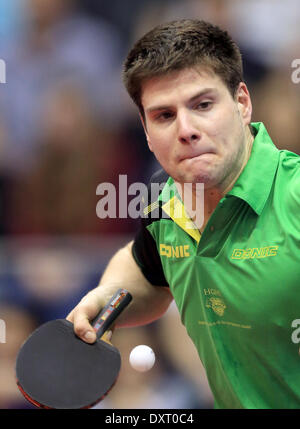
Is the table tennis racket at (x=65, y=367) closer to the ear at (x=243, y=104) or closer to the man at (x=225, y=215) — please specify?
the man at (x=225, y=215)

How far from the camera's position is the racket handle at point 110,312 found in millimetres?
2262

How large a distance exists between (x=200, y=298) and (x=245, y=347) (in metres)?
0.26

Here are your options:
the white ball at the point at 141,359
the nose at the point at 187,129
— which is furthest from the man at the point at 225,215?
the white ball at the point at 141,359

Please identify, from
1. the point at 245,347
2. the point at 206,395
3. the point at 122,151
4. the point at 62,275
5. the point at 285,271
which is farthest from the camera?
the point at 122,151

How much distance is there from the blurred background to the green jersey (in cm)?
179

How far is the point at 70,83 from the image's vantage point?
4.91 metres

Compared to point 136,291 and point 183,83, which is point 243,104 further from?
point 136,291

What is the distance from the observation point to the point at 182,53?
2.25 metres

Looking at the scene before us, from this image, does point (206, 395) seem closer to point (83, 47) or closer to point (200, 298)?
point (200, 298)

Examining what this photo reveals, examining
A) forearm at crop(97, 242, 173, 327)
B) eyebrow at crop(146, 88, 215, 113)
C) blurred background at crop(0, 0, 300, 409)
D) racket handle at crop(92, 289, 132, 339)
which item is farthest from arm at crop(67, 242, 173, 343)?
blurred background at crop(0, 0, 300, 409)

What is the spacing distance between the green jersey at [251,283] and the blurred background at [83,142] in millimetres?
1789

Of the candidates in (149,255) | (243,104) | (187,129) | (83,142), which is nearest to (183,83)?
(187,129)

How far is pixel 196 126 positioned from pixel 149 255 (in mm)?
764
